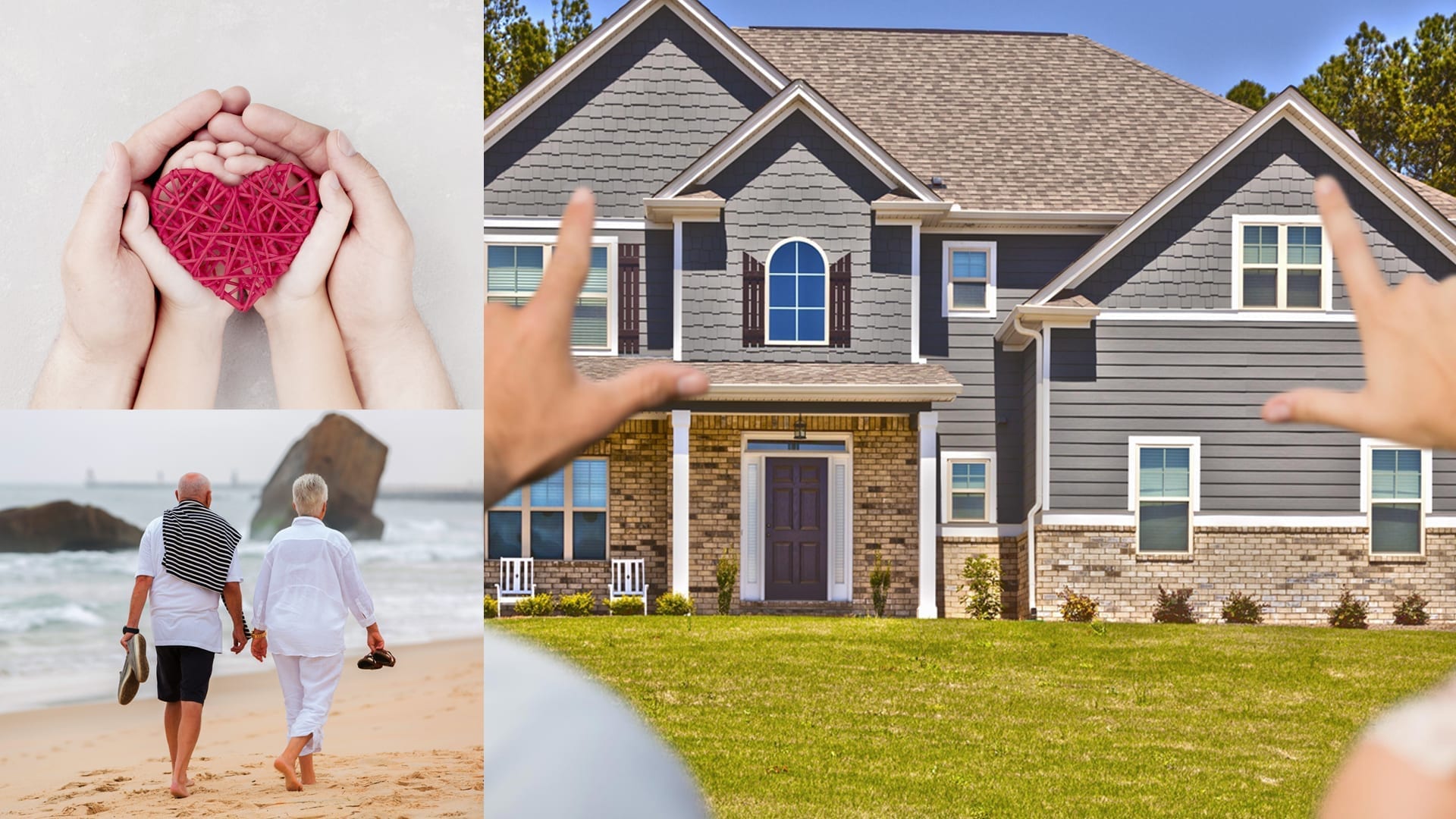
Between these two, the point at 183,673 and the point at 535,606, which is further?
the point at 535,606

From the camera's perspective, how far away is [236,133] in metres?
2.38

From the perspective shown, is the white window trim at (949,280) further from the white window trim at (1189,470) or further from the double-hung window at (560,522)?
the double-hung window at (560,522)

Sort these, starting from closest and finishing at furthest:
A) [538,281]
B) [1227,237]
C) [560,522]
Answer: [538,281]
[1227,237]
[560,522]

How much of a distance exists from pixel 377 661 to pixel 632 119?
932cm

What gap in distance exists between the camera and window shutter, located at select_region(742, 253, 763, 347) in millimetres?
11305

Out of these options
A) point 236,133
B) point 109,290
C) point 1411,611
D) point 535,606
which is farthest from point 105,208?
→ point 1411,611

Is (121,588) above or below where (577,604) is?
above

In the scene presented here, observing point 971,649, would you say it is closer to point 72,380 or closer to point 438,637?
point 438,637

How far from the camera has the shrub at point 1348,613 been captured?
1049 centimetres

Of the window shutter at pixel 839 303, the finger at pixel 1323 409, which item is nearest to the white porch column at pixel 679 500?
the window shutter at pixel 839 303

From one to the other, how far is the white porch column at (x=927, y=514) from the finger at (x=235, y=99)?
8.76 meters

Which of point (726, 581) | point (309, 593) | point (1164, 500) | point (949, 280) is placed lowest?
point (726, 581)

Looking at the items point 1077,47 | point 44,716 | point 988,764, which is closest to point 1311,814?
point 988,764

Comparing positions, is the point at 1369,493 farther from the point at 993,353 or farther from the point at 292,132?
the point at 292,132
